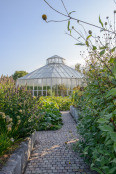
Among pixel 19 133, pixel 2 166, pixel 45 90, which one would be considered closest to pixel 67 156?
pixel 19 133

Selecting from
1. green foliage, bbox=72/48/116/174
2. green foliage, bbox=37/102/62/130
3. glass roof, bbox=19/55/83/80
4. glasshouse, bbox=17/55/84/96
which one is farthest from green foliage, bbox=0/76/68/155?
glass roof, bbox=19/55/83/80

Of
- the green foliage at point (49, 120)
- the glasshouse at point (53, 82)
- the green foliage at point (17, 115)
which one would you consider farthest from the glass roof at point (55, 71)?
the green foliage at point (17, 115)

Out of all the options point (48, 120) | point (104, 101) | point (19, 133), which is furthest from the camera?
point (48, 120)

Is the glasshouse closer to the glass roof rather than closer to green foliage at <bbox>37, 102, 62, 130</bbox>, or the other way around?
the glass roof

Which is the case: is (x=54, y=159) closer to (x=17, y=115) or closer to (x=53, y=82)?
(x=17, y=115)

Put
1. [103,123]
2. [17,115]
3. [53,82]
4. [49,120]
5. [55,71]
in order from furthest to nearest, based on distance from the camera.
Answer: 1. [55,71]
2. [53,82]
3. [49,120]
4. [17,115]
5. [103,123]

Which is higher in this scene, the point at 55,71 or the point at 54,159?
the point at 55,71

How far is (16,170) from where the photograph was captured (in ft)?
7.17

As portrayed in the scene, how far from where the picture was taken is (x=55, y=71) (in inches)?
682

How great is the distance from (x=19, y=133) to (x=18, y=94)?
0.84 metres

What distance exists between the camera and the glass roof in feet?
54.5

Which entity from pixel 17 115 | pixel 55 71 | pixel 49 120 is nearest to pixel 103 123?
pixel 17 115

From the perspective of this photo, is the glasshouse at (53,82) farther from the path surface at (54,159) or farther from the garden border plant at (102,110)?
the garden border plant at (102,110)

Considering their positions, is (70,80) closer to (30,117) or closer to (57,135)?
(57,135)
